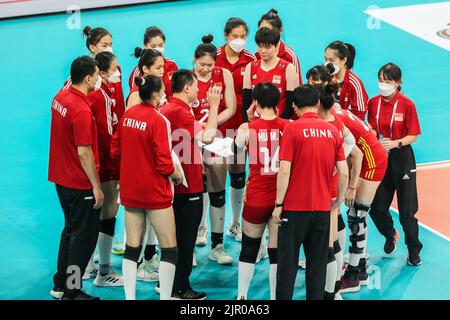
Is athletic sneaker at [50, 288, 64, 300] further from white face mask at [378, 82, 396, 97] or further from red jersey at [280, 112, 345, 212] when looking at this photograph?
white face mask at [378, 82, 396, 97]

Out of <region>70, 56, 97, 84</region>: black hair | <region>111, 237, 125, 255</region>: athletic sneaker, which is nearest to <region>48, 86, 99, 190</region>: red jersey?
<region>70, 56, 97, 84</region>: black hair

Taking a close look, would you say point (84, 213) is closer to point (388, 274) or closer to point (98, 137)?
point (98, 137)

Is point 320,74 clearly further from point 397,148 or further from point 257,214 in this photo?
point 397,148

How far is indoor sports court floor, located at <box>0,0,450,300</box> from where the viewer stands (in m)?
8.62

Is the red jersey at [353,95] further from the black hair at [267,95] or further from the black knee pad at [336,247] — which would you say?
the black hair at [267,95]

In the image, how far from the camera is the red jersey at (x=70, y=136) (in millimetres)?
7465

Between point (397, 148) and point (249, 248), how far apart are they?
232 centimetres

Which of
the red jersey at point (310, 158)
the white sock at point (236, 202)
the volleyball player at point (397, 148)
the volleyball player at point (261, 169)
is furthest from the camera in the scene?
the white sock at point (236, 202)

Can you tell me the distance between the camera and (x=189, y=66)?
15492mm

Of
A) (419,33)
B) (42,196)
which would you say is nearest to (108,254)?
(42,196)

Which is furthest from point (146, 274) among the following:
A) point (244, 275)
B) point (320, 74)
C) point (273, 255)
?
point (320, 74)

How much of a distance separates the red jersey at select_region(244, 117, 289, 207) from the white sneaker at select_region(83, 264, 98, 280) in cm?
241

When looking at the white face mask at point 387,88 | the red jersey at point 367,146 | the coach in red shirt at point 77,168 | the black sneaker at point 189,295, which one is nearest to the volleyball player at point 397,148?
the white face mask at point 387,88

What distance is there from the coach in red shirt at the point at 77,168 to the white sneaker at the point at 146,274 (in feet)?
2.54
